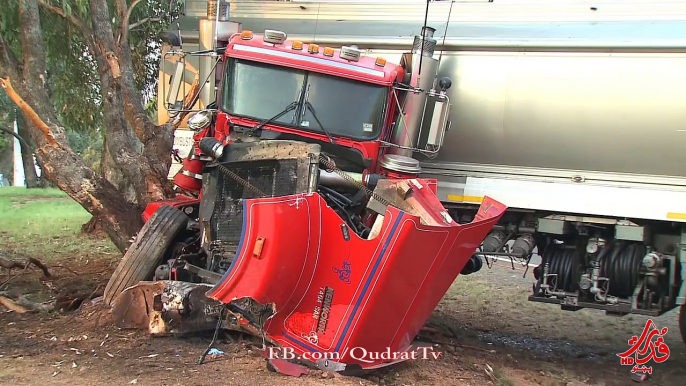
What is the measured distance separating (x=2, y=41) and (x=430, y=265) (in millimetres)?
6167

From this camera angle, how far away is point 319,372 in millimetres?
4207

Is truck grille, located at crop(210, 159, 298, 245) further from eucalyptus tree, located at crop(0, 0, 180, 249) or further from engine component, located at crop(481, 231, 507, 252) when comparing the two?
eucalyptus tree, located at crop(0, 0, 180, 249)

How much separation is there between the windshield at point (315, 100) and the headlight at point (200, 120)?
0.31 metres

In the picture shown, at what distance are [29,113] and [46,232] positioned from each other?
5503 millimetres

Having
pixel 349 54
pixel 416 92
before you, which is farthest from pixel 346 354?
pixel 349 54

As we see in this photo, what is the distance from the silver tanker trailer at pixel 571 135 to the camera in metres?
5.21

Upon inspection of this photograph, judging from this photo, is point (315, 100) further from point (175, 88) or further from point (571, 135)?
point (571, 135)

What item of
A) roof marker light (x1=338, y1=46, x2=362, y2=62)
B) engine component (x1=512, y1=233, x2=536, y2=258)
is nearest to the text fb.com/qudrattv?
engine component (x1=512, y1=233, x2=536, y2=258)

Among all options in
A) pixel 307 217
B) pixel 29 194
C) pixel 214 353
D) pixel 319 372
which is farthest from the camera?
pixel 29 194

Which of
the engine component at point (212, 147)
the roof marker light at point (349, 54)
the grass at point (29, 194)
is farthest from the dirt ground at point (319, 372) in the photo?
the grass at point (29, 194)

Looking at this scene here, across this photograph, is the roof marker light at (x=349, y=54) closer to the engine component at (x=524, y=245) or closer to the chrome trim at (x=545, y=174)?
the chrome trim at (x=545, y=174)

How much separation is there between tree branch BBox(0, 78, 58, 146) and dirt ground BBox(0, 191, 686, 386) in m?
1.67
